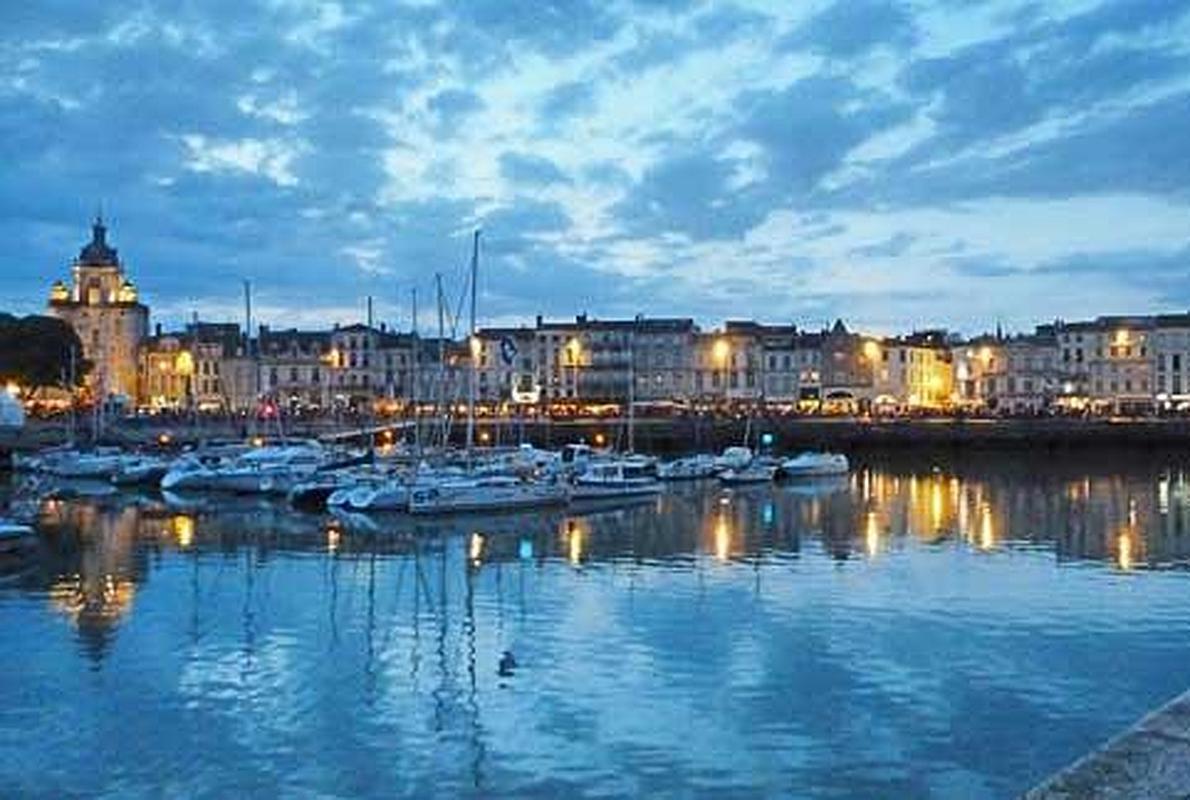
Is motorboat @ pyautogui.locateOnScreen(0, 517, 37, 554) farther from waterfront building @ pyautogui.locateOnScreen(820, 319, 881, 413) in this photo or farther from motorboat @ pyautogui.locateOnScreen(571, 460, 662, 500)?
waterfront building @ pyautogui.locateOnScreen(820, 319, 881, 413)

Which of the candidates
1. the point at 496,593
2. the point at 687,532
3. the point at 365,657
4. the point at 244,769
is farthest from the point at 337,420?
the point at 244,769

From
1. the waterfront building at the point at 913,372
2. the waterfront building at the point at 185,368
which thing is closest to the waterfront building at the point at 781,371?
the waterfront building at the point at 913,372

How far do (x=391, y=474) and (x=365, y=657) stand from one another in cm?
3330

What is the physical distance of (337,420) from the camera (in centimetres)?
10212

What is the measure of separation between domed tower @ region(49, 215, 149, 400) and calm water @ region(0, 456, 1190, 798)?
108043mm

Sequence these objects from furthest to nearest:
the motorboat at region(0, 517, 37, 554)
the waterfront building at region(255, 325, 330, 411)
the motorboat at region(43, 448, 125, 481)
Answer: the waterfront building at region(255, 325, 330, 411) < the motorboat at region(43, 448, 125, 481) < the motorboat at region(0, 517, 37, 554)

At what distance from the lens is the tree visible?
349 feet

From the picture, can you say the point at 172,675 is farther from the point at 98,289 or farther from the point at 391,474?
the point at 98,289

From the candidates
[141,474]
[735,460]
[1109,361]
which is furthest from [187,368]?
[1109,361]

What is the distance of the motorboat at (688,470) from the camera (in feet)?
230

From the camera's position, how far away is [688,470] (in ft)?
234

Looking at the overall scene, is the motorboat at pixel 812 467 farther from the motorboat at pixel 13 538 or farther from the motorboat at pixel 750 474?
the motorboat at pixel 13 538

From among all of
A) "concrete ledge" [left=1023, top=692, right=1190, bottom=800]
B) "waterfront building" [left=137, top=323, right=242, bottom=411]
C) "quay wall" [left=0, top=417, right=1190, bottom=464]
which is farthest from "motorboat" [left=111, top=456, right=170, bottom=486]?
"waterfront building" [left=137, top=323, right=242, bottom=411]

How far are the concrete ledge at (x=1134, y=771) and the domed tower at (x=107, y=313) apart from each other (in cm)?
14386
